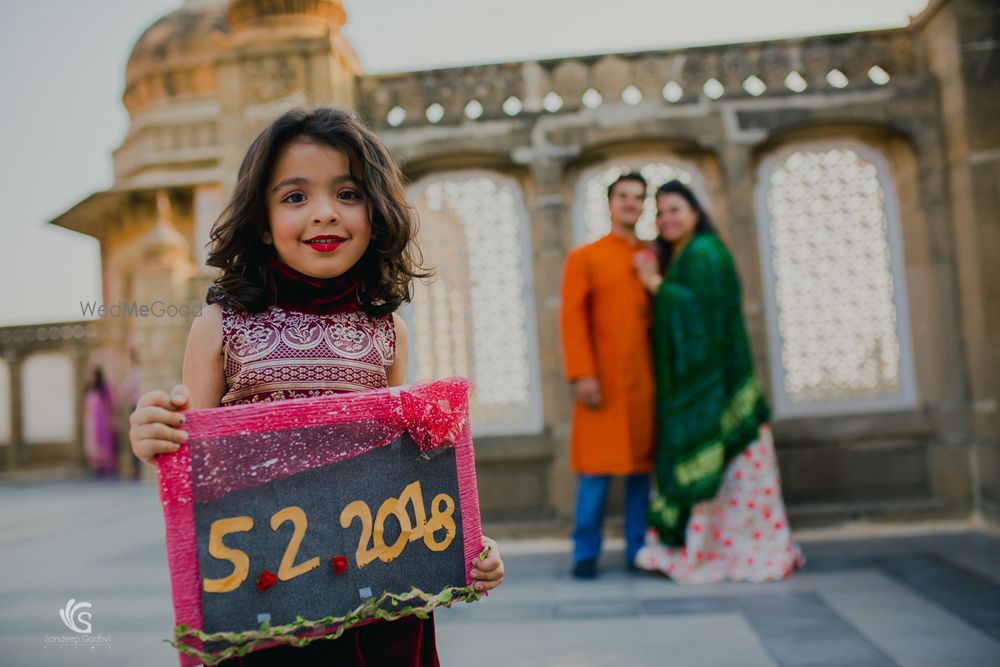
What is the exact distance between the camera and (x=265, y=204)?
136 centimetres

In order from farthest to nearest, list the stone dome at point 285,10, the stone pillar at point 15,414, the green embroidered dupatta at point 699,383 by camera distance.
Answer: the stone pillar at point 15,414, the stone dome at point 285,10, the green embroidered dupatta at point 699,383

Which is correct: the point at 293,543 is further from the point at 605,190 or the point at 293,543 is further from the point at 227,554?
the point at 605,190

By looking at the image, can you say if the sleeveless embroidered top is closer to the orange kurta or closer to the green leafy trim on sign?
the green leafy trim on sign

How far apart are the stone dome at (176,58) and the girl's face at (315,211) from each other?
16894 mm

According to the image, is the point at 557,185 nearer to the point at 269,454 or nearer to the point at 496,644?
the point at 496,644

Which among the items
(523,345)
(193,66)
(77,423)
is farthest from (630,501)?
(193,66)

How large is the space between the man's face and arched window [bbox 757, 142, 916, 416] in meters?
1.23

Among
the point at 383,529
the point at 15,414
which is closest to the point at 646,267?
the point at 383,529

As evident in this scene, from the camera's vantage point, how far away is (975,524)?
4.81m

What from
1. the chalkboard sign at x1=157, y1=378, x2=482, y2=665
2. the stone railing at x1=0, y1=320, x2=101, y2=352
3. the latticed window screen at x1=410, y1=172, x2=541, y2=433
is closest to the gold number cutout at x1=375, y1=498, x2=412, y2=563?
the chalkboard sign at x1=157, y1=378, x2=482, y2=665

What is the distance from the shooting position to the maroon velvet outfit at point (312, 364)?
1266mm

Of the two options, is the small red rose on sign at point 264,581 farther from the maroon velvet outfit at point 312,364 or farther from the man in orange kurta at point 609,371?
the man in orange kurta at point 609,371

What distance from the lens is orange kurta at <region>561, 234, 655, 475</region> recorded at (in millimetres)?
4266

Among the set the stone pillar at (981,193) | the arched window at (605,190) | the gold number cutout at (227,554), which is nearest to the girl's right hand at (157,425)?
the gold number cutout at (227,554)
